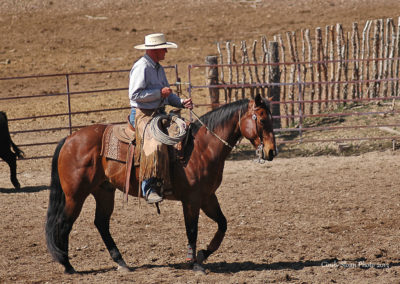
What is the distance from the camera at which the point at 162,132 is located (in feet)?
18.8

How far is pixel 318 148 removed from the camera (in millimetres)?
11250

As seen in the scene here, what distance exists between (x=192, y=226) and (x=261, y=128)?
3.62 feet

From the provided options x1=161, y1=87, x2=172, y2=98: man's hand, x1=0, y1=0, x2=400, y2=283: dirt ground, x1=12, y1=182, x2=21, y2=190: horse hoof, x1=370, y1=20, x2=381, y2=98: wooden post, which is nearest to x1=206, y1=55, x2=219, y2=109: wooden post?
x1=0, y1=0, x2=400, y2=283: dirt ground

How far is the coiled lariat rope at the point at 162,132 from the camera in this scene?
18.7 ft

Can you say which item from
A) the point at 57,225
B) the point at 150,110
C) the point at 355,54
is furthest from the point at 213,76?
the point at 57,225

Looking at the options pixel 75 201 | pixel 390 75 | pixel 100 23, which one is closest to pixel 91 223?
pixel 75 201

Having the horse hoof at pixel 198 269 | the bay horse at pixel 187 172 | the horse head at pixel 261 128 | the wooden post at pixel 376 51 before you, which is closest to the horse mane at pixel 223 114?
the bay horse at pixel 187 172

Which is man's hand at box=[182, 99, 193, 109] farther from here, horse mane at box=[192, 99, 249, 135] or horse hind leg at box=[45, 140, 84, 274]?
horse hind leg at box=[45, 140, 84, 274]

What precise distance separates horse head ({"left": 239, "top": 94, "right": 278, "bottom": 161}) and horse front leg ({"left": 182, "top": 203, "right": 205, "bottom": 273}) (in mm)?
785

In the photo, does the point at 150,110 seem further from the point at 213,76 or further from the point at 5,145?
the point at 213,76

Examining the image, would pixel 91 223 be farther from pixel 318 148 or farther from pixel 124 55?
pixel 124 55

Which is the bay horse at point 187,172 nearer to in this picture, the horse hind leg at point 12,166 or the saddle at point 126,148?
the saddle at point 126,148

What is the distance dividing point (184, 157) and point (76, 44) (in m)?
16.8

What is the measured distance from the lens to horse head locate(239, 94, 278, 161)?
566 cm
